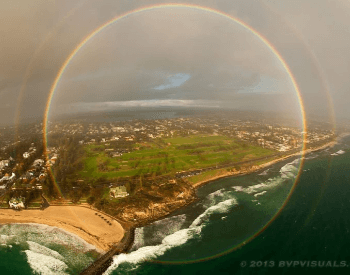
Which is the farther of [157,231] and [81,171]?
[81,171]

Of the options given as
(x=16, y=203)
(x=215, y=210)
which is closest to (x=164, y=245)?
(x=215, y=210)

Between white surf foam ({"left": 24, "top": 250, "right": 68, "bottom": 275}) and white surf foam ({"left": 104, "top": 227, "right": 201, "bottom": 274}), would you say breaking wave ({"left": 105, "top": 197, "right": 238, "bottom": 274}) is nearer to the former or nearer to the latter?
white surf foam ({"left": 104, "top": 227, "right": 201, "bottom": 274})

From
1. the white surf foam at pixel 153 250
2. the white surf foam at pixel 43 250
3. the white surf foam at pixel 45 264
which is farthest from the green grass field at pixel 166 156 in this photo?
the white surf foam at pixel 45 264

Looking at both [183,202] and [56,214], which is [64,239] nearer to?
[56,214]

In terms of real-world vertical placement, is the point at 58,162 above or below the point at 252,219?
above

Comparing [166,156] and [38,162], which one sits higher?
[38,162]

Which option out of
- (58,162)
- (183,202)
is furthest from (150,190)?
(58,162)

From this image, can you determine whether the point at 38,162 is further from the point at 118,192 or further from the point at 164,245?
the point at 164,245
